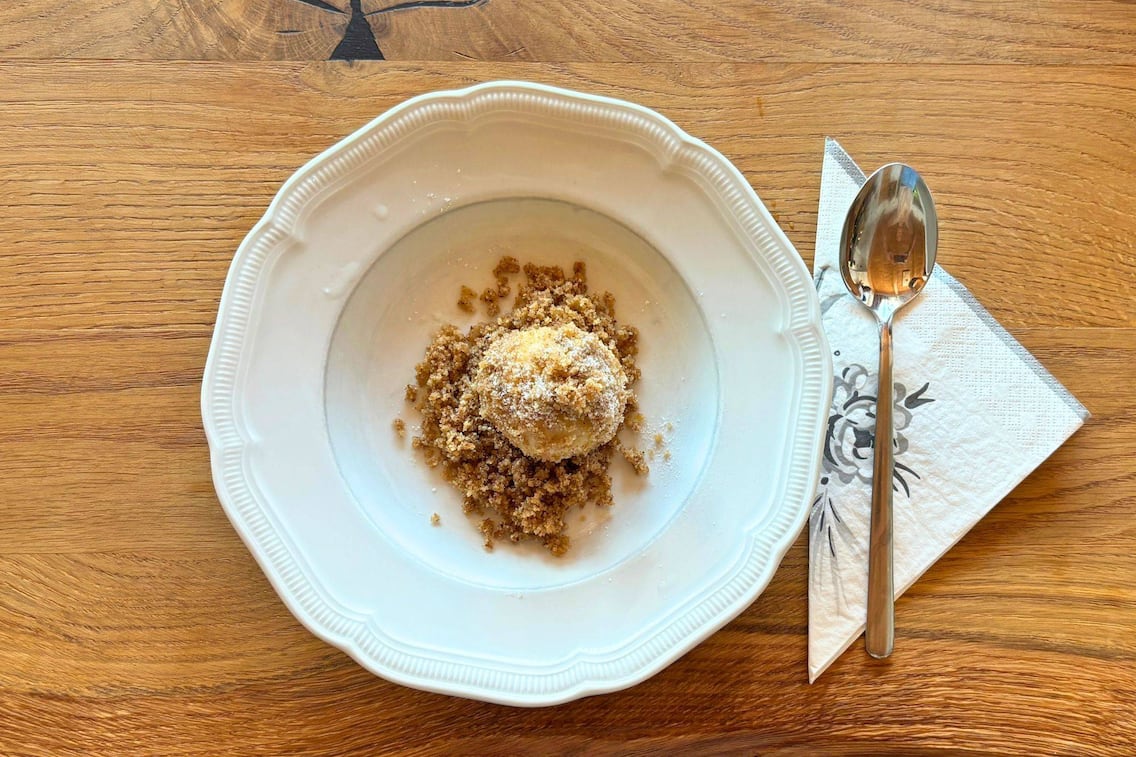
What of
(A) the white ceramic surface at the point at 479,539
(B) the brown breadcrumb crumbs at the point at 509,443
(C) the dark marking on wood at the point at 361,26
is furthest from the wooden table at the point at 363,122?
(B) the brown breadcrumb crumbs at the point at 509,443

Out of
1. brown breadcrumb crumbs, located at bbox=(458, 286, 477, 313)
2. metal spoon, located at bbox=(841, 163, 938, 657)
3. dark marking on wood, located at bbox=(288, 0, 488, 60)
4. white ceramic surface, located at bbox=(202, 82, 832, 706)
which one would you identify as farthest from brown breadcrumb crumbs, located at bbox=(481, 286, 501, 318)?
metal spoon, located at bbox=(841, 163, 938, 657)

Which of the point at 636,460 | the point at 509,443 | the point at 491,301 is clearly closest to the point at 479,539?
the point at 509,443

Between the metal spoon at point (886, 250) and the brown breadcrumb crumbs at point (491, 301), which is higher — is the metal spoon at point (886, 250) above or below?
above

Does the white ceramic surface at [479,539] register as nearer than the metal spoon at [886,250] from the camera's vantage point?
Yes

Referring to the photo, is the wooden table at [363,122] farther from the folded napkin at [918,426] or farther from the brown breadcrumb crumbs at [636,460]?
the brown breadcrumb crumbs at [636,460]

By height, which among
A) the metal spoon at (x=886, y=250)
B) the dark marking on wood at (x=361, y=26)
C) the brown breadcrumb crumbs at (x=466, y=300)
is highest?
the dark marking on wood at (x=361, y=26)

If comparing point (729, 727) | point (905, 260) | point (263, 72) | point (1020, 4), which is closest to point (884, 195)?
point (905, 260)
